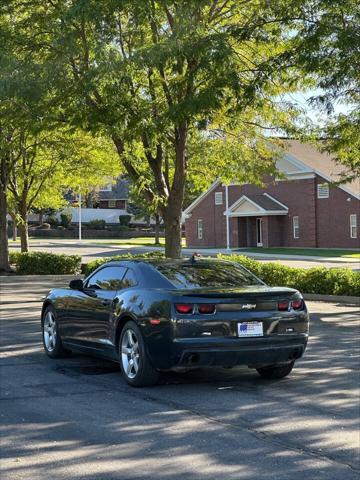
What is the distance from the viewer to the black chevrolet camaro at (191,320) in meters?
7.85

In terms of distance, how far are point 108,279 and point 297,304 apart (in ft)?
8.31

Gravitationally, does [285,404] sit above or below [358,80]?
below

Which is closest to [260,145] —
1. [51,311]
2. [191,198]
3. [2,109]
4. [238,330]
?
[2,109]

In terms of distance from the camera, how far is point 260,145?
20.7 metres

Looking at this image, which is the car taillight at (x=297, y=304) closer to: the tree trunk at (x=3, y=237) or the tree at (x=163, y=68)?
the tree at (x=163, y=68)

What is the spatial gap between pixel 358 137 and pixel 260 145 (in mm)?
4535

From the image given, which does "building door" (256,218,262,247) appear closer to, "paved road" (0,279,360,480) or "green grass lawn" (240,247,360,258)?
"green grass lawn" (240,247,360,258)

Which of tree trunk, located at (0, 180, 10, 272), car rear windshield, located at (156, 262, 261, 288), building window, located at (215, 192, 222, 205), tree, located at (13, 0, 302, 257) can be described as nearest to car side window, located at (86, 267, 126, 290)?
car rear windshield, located at (156, 262, 261, 288)

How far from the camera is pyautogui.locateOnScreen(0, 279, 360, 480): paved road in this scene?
5.32 metres

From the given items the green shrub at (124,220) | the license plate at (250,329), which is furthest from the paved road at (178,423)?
the green shrub at (124,220)

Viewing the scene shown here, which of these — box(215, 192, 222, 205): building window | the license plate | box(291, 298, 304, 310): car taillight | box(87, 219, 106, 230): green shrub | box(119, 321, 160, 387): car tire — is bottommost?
box(119, 321, 160, 387): car tire

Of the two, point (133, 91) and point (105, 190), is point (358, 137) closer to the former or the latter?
point (133, 91)

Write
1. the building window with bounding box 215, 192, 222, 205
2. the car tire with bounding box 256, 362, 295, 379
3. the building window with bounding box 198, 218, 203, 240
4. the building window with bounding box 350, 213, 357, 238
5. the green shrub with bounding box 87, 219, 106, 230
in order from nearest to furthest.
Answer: the car tire with bounding box 256, 362, 295, 379 < the building window with bounding box 350, 213, 357, 238 < the building window with bounding box 215, 192, 222, 205 < the building window with bounding box 198, 218, 203, 240 < the green shrub with bounding box 87, 219, 106, 230

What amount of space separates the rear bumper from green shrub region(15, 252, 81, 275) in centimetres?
2075
